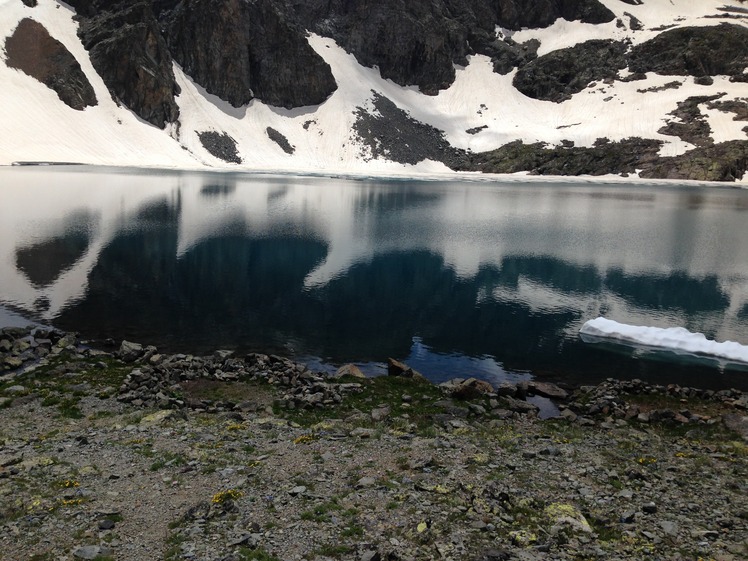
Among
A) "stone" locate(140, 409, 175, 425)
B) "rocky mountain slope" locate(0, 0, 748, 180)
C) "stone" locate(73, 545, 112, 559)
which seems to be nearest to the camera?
"stone" locate(73, 545, 112, 559)

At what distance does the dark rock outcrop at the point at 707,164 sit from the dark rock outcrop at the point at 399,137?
193 feet

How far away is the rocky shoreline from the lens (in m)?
9.04

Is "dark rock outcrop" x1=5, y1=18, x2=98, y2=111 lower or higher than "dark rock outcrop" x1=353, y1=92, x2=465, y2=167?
higher

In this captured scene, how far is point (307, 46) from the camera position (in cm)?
17812

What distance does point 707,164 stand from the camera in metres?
150

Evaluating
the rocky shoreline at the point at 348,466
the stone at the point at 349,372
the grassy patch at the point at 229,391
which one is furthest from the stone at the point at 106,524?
the stone at the point at 349,372

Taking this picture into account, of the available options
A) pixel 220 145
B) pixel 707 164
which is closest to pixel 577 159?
pixel 707 164

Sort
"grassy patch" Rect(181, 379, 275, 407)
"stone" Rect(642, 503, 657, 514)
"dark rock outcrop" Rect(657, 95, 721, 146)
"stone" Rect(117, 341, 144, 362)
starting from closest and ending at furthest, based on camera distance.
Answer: "stone" Rect(642, 503, 657, 514) < "grassy patch" Rect(181, 379, 275, 407) < "stone" Rect(117, 341, 144, 362) < "dark rock outcrop" Rect(657, 95, 721, 146)

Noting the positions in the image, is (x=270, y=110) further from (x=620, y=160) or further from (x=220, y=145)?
(x=620, y=160)

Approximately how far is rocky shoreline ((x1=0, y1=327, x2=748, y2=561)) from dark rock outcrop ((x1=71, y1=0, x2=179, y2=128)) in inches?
5606

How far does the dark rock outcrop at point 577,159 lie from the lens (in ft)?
531

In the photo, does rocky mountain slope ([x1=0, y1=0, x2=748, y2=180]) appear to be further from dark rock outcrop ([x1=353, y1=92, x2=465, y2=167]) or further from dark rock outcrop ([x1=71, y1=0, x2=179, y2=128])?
dark rock outcrop ([x1=353, y1=92, x2=465, y2=167])

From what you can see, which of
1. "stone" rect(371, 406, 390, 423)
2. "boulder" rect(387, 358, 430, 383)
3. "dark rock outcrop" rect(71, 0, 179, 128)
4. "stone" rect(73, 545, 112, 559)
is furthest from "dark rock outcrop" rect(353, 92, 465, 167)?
"stone" rect(73, 545, 112, 559)

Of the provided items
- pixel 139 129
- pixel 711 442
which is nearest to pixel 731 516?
pixel 711 442
